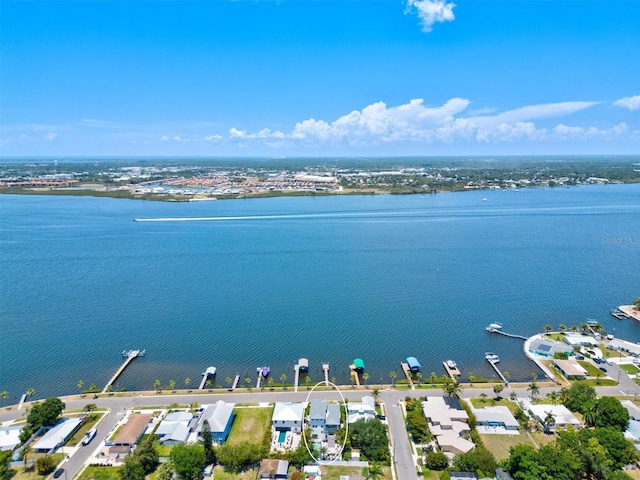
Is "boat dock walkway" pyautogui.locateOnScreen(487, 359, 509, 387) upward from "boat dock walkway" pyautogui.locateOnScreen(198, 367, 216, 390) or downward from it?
downward

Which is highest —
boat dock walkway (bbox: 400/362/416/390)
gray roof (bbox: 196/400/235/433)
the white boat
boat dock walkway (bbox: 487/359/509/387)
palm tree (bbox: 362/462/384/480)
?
gray roof (bbox: 196/400/235/433)

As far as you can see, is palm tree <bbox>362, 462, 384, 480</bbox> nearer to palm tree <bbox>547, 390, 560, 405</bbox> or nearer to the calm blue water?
the calm blue water

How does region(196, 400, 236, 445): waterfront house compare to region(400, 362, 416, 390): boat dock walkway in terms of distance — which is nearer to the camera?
region(196, 400, 236, 445): waterfront house

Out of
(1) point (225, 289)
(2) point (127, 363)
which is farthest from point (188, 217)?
(2) point (127, 363)

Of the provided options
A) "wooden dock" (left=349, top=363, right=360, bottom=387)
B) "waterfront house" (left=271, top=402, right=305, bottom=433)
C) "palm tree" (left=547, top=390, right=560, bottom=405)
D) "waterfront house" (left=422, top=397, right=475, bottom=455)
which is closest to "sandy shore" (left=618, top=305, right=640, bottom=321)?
"palm tree" (left=547, top=390, right=560, bottom=405)

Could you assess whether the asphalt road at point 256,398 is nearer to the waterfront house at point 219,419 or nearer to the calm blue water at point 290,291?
the waterfront house at point 219,419

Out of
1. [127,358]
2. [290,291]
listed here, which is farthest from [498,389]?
[127,358]

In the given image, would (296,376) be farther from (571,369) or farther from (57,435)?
(571,369)

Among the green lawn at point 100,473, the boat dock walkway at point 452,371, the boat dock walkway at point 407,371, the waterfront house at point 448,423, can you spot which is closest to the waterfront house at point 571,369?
the boat dock walkway at point 452,371
